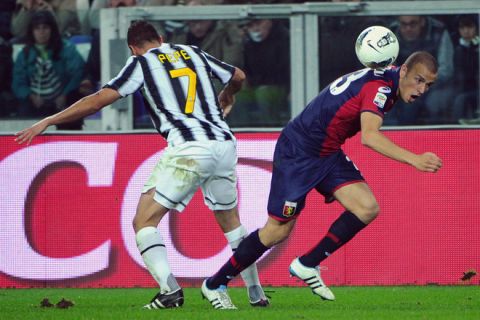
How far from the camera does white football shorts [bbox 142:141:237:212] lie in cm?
891

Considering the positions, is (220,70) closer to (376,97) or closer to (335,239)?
(376,97)

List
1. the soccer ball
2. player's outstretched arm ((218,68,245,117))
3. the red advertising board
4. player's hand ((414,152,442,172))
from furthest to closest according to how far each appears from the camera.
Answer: the red advertising board < player's outstretched arm ((218,68,245,117)) < the soccer ball < player's hand ((414,152,442,172))

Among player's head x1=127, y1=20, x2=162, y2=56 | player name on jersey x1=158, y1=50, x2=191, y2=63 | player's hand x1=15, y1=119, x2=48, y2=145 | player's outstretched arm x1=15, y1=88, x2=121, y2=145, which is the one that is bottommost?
player's hand x1=15, y1=119, x2=48, y2=145

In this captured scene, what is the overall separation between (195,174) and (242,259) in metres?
0.65

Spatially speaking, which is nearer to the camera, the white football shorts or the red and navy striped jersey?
the red and navy striped jersey

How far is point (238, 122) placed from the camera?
12.4 m

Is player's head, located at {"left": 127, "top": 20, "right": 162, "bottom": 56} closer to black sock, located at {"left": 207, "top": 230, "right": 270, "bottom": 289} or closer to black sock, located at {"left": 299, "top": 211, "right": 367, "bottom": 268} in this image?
black sock, located at {"left": 207, "top": 230, "right": 270, "bottom": 289}

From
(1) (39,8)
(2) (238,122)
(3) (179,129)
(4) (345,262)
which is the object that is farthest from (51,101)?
(3) (179,129)

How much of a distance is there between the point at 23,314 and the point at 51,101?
4.68 m

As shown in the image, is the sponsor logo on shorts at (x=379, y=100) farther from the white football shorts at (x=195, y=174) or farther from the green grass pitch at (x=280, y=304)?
the green grass pitch at (x=280, y=304)

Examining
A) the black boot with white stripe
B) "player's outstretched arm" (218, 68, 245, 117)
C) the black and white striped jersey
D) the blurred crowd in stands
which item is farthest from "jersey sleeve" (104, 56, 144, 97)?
the blurred crowd in stands

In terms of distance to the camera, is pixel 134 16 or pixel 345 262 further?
pixel 134 16

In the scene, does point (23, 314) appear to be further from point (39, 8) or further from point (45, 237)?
point (39, 8)

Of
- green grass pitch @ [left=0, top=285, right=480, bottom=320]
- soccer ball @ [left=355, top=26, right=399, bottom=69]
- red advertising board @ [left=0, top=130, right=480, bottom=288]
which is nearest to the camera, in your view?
green grass pitch @ [left=0, top=285, right=480, bottom=320]
